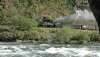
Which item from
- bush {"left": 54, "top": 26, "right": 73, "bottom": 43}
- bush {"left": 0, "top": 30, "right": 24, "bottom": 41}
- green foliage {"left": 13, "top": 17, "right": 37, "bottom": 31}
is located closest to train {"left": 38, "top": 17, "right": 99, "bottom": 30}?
green foliage {"left": 13, "top": 17, "right": 37, "bottom": 31}

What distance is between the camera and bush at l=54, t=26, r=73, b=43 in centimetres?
4370

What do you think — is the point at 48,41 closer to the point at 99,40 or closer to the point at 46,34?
the point at 46,34

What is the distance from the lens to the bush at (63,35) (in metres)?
43.7

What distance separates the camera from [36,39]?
147 feet

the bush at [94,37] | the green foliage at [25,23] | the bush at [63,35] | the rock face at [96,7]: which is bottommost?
the bush at [94,37]

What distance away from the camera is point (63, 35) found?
44625mm

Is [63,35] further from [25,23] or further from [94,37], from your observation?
[25,23]

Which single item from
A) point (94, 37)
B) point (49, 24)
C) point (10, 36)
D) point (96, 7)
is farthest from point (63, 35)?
point (96, 7)

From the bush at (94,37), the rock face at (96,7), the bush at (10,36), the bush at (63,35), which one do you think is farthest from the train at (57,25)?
the rock face at (96,7)

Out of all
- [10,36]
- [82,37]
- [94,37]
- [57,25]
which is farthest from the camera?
[57,25]

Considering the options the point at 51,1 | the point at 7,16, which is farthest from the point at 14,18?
the point at 51,1

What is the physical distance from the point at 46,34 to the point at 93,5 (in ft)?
139

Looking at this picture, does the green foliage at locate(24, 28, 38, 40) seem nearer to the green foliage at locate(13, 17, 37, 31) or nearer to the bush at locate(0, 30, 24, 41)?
the bush at locate(0, 30, 24, 41)

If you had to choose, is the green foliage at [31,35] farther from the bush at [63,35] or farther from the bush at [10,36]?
the bush at [63,35]
